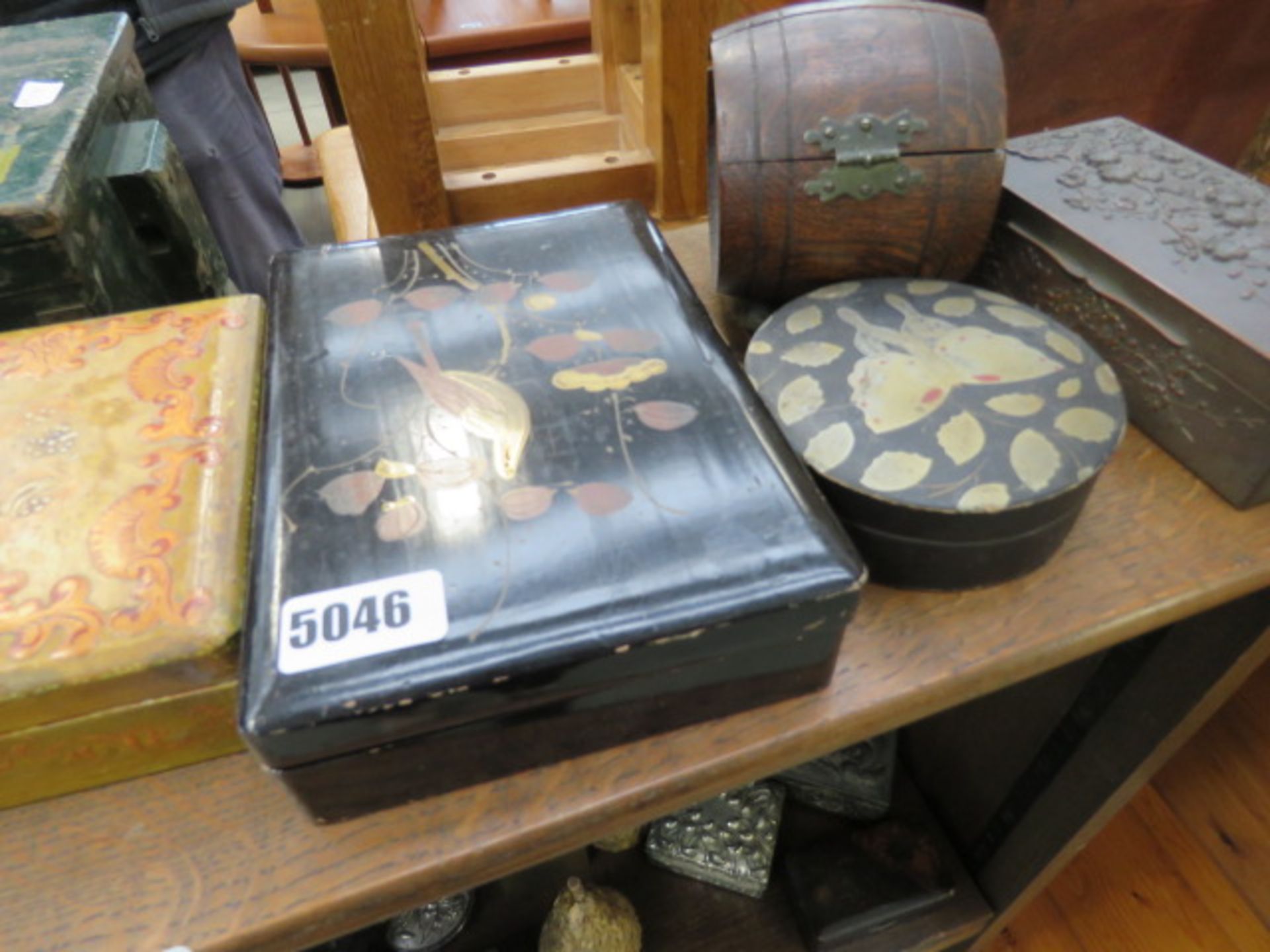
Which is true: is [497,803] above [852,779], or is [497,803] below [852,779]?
above

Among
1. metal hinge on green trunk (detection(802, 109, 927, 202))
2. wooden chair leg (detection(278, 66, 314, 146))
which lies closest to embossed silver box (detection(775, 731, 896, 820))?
metal hinge on green trunk (detection(802, 109, 927, 202))

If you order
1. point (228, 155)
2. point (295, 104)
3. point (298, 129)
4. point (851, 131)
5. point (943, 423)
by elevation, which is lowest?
point (298, 129)

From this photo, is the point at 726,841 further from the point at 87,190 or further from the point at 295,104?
the point at 295,104

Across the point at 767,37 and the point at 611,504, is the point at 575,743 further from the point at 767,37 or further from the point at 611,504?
the point at 767,37

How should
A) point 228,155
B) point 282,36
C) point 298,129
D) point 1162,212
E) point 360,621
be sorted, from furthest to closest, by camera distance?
1. point 298,129
2. point 282,36
3. point 228,155
4. point 1162,212
5. point 360,621

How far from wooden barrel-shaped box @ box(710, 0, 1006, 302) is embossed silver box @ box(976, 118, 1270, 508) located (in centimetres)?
7

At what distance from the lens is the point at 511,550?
0.42 metres

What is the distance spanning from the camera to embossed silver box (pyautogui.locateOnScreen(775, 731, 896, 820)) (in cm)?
92

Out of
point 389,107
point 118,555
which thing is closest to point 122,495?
point 118,555

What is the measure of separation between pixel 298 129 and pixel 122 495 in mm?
2962

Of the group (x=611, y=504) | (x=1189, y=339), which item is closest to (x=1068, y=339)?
(x=1189, y=339)

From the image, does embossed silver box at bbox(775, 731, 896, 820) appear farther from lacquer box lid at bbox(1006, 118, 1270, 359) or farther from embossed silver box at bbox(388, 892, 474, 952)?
lacquer box lid at bbox(1006, 118, 1270, 359)

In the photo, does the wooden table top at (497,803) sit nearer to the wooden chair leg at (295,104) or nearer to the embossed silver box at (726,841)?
the embossed silver box at (726,841)

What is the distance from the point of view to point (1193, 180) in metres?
0.64
